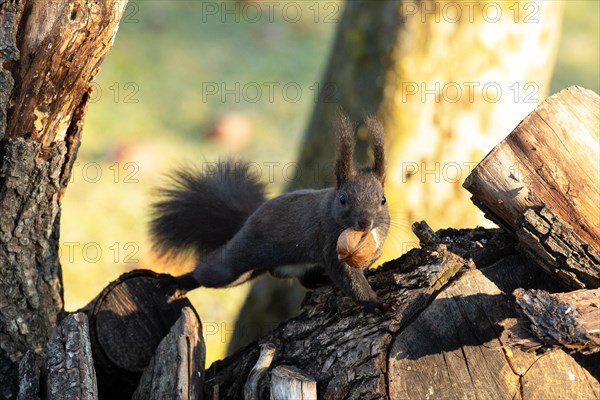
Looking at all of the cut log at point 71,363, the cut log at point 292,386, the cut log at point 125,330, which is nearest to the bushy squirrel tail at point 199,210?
the cut log at point 125,330

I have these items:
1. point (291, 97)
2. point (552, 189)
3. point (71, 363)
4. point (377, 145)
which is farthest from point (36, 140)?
point (291, 97)

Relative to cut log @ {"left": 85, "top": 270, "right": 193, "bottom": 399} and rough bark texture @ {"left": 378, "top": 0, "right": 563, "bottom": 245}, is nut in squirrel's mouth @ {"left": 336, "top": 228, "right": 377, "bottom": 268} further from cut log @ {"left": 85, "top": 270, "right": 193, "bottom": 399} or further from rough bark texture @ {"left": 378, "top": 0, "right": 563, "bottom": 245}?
rough bark texture @ {"left": 378, "top": 0, "right": 563, "bottom": 245}

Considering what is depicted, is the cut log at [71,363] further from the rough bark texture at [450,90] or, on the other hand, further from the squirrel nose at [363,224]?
the rough bark texture at [450,90]

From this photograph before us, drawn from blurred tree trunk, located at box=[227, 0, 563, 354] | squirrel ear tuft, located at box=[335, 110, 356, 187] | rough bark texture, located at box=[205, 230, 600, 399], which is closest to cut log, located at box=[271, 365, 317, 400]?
rough bark texture, located at box=[205, 230, 600, 399]

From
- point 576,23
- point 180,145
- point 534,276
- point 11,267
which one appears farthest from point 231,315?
point 576,23

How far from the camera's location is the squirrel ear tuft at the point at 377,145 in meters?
1.94

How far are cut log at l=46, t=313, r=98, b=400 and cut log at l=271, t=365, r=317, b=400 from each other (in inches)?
15.3

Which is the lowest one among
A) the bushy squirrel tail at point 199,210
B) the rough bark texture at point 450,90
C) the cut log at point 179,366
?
the cut log at point 179,366

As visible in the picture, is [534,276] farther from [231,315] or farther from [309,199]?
[231,315]

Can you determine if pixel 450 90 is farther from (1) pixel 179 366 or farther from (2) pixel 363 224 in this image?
(1) pixel 179 366

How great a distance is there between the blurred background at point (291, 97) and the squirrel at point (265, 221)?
5.0 inches

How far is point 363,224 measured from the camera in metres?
1.93

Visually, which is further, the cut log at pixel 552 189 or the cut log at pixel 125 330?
the cut log at pixel 125 330

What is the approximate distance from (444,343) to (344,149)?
1.95ft
